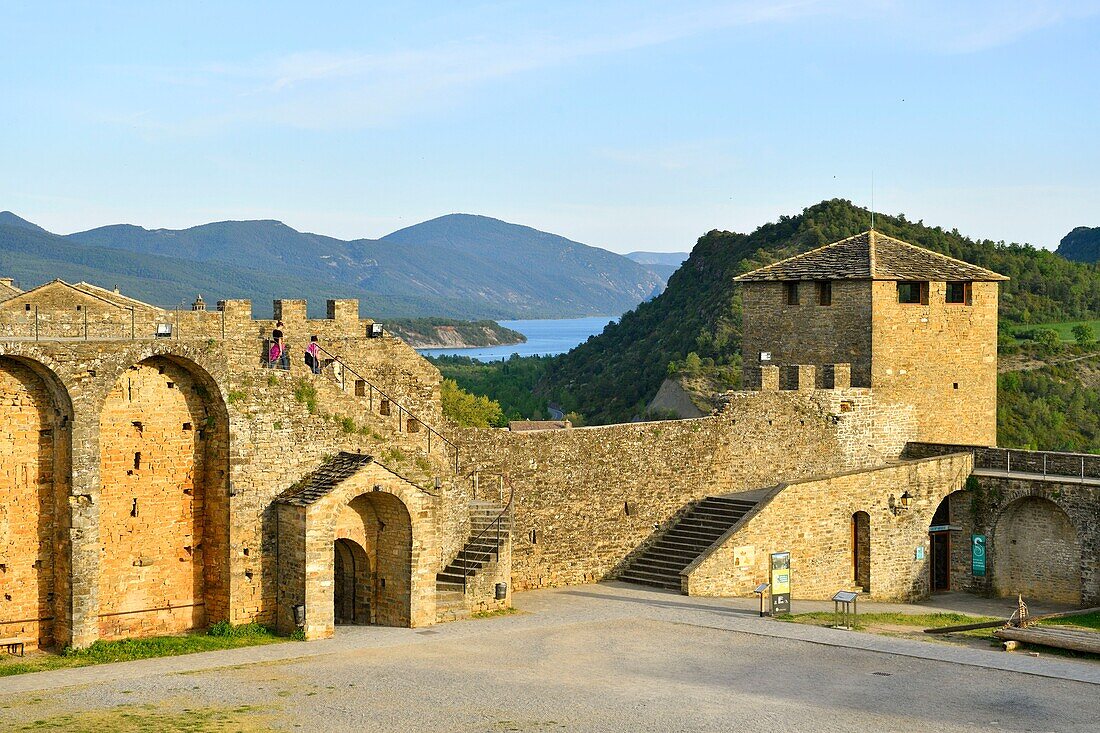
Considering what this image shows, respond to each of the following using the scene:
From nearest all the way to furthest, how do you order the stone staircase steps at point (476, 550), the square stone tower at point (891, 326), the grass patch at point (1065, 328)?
the stone staircase steps at point (476, 550)
the square stone tower at point (891, 326)
the grass patch at point (1065, 328)

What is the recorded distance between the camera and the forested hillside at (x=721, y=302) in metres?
64.6

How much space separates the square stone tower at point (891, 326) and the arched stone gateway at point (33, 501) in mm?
18315

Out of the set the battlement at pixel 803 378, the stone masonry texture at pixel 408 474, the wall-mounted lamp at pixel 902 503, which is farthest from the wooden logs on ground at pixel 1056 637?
the battlement at pixel 803 378

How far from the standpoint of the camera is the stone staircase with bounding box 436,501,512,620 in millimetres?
24438

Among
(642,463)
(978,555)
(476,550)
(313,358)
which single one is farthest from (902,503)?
(313,358)

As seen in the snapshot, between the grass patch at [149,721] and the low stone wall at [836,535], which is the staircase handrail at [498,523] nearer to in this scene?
the low stone wall at [836,535]

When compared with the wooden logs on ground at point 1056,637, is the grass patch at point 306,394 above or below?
above

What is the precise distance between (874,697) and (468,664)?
597 centimetres

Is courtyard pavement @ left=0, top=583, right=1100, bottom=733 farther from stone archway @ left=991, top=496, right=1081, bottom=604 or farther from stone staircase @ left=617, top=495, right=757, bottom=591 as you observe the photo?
stone archway @ left=991, top=496, right=1081, bottom=604

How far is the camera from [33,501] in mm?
20953

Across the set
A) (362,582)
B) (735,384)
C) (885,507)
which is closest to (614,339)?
(735,384)

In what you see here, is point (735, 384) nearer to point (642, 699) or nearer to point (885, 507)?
point (885, 507)

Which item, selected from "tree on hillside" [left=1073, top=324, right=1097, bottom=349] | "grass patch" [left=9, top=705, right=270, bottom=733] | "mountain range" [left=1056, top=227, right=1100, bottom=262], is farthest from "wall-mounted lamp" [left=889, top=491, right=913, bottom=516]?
"mountain range" [left=1056, top=227, right=1100, bottom=262]

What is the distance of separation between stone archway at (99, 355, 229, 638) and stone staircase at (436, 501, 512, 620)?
398 centimetres
